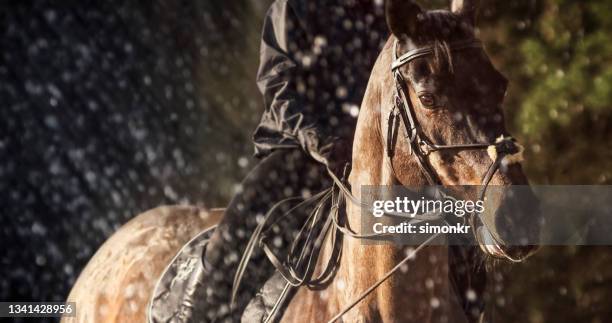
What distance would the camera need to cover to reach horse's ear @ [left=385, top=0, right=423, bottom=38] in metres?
1.40

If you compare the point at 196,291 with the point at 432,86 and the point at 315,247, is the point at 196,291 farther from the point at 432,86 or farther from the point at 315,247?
the point at 432,86

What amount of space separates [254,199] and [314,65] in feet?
1.22

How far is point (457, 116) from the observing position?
4.48 ft

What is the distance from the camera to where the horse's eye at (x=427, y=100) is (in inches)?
54.8

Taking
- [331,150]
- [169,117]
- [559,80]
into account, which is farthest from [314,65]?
[169,117]

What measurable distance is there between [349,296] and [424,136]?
0.39 m

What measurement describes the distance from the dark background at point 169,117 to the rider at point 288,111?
134 cm

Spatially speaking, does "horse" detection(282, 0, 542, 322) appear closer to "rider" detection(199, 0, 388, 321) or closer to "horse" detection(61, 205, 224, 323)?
"rider" detection(199, 0, 388, 321)

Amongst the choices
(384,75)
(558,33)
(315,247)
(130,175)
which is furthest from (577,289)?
(130,175)

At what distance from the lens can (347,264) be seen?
1.62 metres

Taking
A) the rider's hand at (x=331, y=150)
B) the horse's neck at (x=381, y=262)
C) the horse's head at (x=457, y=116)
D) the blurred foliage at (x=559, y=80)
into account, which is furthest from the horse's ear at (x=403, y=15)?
the blurred foliage at (x=559, y=80)

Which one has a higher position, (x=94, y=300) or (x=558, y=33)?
(x=558, y=33)

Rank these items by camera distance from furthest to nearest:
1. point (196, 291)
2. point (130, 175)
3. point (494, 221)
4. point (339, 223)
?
1. point (130, 175)
2. point (196, 291)
3. point (339, 223)
4. point (494, 221)

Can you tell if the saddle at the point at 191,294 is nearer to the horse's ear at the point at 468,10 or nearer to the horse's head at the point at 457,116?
the horse's head at the point at 457,116
